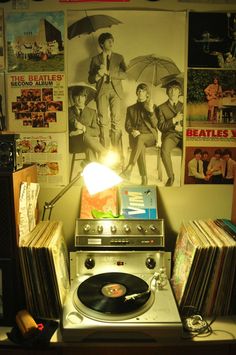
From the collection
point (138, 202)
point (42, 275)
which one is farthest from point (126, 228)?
point (42, 275)

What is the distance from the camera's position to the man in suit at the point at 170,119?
55.8 inches

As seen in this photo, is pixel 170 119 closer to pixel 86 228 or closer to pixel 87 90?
pixel 87 90

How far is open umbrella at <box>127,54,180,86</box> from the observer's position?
55.1 inches

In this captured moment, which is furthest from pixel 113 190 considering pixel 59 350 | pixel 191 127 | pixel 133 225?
pixel 59 350

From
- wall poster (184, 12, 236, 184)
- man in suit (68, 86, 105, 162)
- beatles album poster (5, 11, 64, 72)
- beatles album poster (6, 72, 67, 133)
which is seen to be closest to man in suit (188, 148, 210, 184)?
wall poster (184, 12, 236, 184)

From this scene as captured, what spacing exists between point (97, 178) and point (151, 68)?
604 millimetres

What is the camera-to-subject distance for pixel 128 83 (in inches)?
55.9

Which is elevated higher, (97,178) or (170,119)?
(170,119)

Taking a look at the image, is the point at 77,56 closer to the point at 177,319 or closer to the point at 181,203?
the point at 181,203

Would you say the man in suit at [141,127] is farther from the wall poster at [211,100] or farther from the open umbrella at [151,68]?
the wall poster at [211,100]

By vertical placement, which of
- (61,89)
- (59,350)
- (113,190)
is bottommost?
(59,350)

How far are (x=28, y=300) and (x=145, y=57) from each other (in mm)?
1207

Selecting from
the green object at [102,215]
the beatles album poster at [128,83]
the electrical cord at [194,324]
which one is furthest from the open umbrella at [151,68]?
the electrical cord at [194,324]

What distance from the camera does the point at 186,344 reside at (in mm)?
1010
